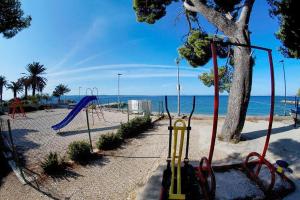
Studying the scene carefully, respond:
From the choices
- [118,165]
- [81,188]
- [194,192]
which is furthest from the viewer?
[118,165]

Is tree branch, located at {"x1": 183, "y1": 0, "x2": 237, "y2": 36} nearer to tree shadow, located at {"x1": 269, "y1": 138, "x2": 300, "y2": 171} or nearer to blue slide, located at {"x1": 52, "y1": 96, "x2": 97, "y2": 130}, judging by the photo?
tree shadow, located at {"x1": 269, "y1": 138, "x2": 300, "y2": 171}

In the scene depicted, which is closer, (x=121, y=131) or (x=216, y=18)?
(x=216, y=18)

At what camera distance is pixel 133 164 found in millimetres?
6965

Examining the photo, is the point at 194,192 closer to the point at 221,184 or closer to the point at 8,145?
the point at 221,184

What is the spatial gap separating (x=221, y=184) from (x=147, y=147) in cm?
396

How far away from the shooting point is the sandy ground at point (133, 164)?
528cm

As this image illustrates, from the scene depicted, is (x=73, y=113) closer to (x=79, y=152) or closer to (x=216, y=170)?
(x=79, y=152)

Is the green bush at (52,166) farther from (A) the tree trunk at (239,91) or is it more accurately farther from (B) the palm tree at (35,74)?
(B) the palm tree at (35,74)

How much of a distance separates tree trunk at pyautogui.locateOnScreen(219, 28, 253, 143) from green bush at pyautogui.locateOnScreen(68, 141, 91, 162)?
512cm

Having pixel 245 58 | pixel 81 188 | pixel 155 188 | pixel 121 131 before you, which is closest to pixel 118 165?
pixel 81 188

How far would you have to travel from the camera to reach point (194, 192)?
4.33 meters

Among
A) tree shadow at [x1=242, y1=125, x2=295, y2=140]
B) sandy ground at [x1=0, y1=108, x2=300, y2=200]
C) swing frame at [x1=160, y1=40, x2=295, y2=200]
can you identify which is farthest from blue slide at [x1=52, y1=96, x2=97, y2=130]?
swing frame at [x1=160, y1=40, x2=295, y2=200]

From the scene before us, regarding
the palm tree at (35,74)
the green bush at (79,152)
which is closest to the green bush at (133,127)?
the green bush at (79,152)

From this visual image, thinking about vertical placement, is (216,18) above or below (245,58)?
above
